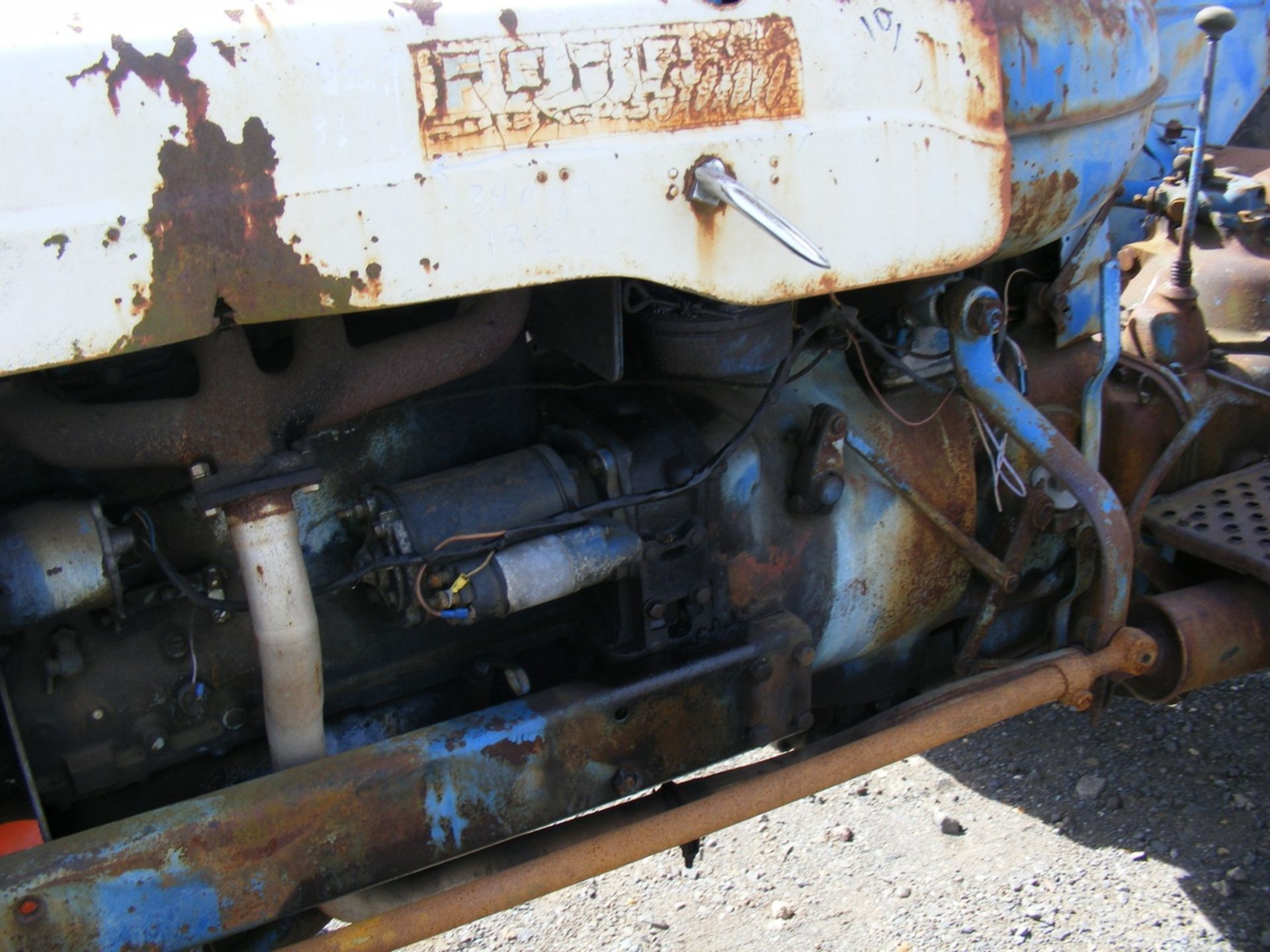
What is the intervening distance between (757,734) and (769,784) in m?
0.12

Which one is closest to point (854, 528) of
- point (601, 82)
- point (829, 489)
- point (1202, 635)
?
point (829, 489)

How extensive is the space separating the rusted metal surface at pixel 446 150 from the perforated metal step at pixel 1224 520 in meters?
0.93

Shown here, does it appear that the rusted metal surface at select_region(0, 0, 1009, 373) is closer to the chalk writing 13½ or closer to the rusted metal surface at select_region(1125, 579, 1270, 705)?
the chalk writing 13½

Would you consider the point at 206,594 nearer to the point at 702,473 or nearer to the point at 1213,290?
the point at 702,473

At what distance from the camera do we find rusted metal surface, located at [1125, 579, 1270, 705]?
1989 millimetres

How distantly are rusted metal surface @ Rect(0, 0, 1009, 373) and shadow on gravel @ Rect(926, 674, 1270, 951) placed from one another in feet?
5.06

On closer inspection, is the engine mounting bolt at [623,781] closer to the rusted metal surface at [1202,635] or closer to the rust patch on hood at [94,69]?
the rusted metal surface at [1202,635]

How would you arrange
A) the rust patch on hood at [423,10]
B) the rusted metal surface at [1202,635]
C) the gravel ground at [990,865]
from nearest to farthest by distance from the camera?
the rust patch on hood at [423,10]
the rusted metal surface at [1202,635]
the gravel ground at [990,865]

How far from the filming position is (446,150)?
1.20 m

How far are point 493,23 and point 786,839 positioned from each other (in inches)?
73.0

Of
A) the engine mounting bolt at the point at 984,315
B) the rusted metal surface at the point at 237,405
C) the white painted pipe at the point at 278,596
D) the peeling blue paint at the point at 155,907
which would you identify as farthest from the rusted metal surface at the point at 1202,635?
the peeling blue paint at the point at 155,907

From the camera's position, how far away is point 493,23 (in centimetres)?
122

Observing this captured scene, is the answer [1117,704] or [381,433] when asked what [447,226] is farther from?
[1117,704]

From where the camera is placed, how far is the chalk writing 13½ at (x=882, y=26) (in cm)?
144
